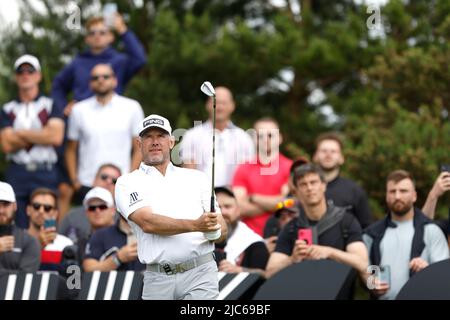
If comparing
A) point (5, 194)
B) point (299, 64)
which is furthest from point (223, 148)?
point (299, 64)

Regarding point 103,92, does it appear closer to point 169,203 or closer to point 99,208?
point 99,208

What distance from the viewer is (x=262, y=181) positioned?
13.2 metres

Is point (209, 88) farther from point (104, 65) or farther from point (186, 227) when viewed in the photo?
point (104, 65)

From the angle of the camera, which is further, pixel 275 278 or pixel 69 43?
pixel 69 43

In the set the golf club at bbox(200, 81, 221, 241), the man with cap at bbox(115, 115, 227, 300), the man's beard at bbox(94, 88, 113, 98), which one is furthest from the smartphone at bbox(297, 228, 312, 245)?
the man's beard at bbox(94, 88, 113, 98)

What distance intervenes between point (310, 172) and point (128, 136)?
3.24 metres

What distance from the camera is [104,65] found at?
13.9 metres

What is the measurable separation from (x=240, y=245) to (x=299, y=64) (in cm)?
1017

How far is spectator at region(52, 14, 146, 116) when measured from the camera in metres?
14.4

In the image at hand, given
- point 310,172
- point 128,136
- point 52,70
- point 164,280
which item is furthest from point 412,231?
point 52,70

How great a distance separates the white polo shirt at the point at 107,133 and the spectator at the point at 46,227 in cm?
131

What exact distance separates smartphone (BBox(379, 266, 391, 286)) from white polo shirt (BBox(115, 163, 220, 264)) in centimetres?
239
